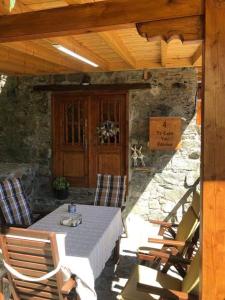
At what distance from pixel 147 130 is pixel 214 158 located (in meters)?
3.98

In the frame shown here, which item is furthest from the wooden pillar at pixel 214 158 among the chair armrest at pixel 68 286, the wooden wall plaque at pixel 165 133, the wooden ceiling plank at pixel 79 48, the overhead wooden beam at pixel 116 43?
the wooden wall plaque at pixel 165 133

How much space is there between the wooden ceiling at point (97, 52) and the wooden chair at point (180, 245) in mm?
1910

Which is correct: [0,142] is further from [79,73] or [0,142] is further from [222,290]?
[222,290]

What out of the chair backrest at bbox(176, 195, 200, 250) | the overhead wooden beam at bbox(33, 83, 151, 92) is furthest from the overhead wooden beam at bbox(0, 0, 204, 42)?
the overhead wooden beam at bbox(33, 83, 151, 92)

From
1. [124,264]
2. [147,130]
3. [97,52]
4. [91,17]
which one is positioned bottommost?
[124,264]

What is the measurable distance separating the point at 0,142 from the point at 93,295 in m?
4.69

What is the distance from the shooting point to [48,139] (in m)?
6.24

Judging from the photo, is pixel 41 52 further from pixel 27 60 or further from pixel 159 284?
pixel 159 284

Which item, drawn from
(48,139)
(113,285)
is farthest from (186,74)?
(113,285)

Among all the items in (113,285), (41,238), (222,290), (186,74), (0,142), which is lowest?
(113,285)

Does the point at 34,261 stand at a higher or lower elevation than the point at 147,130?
lower

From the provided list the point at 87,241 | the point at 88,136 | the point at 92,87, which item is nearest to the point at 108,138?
the point at 88,136

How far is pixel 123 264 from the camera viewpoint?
157 inches

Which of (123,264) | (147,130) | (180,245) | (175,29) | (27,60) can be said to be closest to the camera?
(175,29)
